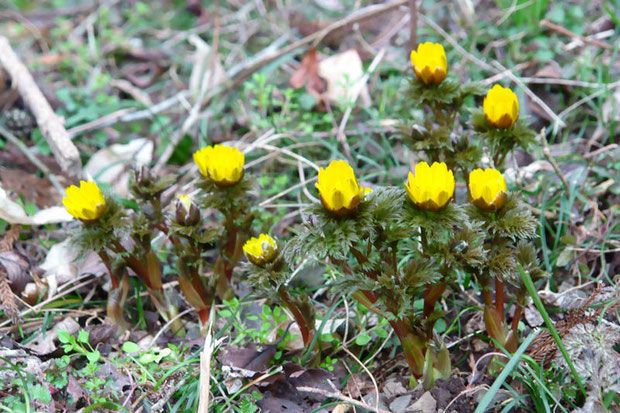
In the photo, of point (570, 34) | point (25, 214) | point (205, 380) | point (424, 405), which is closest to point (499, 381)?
point (424, 405)

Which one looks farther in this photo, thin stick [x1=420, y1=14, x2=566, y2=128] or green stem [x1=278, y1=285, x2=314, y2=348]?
thin stick [x1=420, y1=14, x2=566, y2=128]

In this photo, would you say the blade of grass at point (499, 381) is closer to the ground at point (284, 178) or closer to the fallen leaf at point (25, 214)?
the ground at point (284, 178)

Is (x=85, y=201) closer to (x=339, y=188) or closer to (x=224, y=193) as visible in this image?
(x=224, y=193)

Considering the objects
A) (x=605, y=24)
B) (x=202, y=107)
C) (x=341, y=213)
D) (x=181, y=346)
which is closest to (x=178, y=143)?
(x=202, y=107)

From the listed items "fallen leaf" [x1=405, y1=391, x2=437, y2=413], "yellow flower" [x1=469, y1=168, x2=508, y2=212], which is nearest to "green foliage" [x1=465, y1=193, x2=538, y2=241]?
"yellow flower" [x1=469, y1=168, x2=508, y2=212]

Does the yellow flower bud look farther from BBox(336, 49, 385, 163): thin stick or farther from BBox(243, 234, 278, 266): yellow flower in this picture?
BBox(336, 49, 385, 163): thin stick

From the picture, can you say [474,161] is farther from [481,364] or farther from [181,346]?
[181,346]
